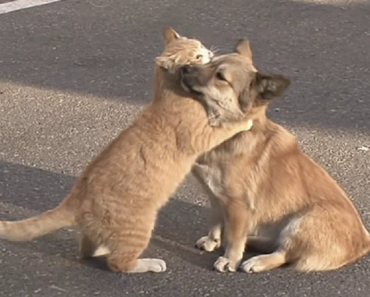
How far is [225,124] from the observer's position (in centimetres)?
478

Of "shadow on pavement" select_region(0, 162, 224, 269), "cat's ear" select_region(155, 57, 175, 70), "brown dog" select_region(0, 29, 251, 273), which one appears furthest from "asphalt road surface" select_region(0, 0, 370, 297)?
"cat's ear" select_region(155, 57, 175, 70)

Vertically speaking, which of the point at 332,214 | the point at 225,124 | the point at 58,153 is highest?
the point at 225,124

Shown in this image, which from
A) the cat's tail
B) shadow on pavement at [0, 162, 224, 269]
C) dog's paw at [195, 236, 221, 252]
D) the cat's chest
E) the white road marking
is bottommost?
shadow on pavement at [0, 162, 224, 269]

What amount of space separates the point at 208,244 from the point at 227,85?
839 mm

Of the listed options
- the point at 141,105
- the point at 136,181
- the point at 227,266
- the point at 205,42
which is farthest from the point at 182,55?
the point at 205,42

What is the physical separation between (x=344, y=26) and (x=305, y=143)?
2.76 meters

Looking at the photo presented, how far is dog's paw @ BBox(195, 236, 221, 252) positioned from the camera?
5.07 meters

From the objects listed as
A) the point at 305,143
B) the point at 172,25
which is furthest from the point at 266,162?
the point at 172,25

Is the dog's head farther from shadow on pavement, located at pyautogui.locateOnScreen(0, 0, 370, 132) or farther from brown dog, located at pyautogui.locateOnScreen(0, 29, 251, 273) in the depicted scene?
shadow on pavement, located at pyautogui.locateOnScreen(0, 0, 370, 132)

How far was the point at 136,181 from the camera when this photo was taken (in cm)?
463

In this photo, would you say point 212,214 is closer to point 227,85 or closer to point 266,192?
point 266,192

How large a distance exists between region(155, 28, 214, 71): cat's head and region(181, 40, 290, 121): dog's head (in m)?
0.12

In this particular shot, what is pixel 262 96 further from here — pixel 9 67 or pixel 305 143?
pixel 9 67

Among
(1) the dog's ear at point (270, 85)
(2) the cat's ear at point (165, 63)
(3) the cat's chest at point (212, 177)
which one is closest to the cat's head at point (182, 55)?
(2) the cat's ear at point (165, 63)
